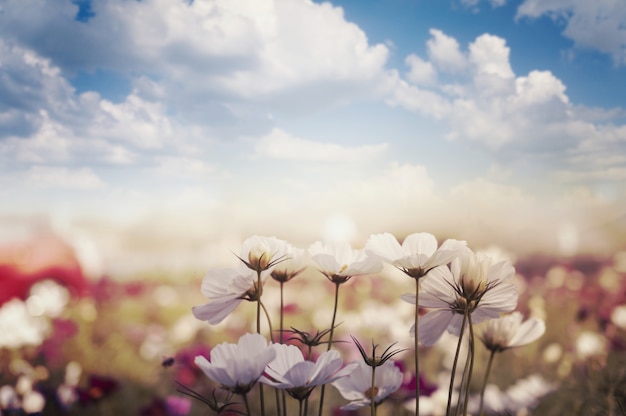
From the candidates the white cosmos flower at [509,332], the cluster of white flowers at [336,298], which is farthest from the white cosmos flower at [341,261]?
the white cosmos flower at [509,332]

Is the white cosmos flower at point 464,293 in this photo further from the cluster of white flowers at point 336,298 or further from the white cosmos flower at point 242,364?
the white cosmos flower at point 242,364

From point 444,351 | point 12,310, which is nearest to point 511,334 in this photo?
point 444,351

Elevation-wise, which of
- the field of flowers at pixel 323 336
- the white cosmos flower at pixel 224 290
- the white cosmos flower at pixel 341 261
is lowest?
the field of flowers at pixel 323 336

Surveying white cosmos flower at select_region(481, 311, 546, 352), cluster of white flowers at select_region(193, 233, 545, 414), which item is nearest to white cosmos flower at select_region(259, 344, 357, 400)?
cluster of white flowers at select_region(193, 233, 545, 414)

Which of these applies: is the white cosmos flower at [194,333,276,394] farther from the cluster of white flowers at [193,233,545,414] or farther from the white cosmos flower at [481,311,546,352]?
the white cosmos flower at [481,311,546,352]

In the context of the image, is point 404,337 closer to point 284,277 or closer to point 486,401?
point 486,401

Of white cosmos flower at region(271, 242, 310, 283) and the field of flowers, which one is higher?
white cosmos flower at region(271, 242, 310, 283)

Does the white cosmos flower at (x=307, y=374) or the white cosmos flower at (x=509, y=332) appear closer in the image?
the white cosmos flower at (x=307, y=374)
